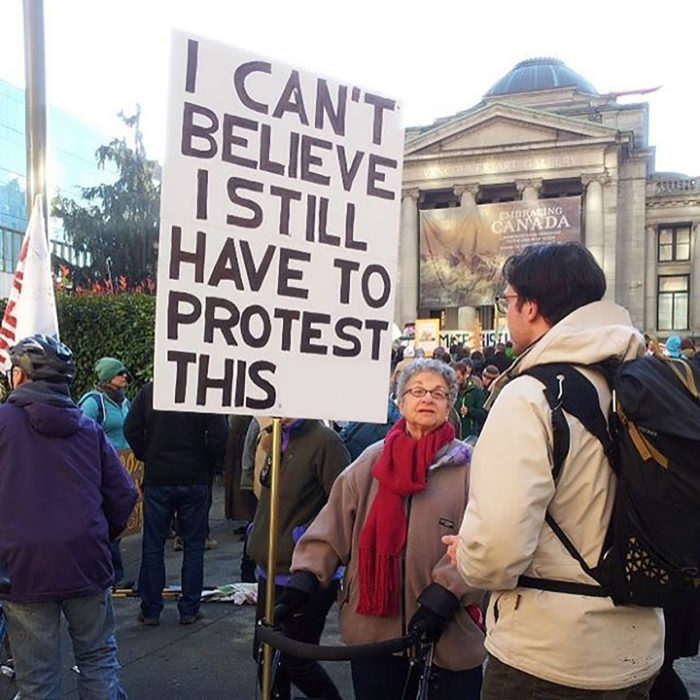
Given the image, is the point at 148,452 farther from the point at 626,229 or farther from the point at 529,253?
the point at 626,229

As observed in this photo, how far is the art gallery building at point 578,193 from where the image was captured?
45.3m

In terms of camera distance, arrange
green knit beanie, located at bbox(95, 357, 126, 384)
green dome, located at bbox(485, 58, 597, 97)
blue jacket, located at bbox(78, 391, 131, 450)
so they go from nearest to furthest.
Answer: blue jacket, located at bbox(78, 391, 131, 450), green knit beanie, located at bbox(95, 357, 126, 384), green dome, located at bbox(485, 58, 597, 97)

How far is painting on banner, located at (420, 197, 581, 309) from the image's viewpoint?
44156 mm

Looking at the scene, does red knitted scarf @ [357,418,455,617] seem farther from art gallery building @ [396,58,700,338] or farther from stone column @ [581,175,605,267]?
stone column @ [581,175,605,267]

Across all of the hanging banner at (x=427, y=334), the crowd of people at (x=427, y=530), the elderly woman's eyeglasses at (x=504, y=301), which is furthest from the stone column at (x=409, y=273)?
the elderly woman's eyeglasses at (x=504, y=301)

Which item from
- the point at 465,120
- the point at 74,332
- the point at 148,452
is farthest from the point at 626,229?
the point at 148,452

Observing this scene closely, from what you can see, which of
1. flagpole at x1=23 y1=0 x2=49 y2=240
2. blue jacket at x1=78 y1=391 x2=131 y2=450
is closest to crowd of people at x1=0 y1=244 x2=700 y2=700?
blue jacket at x1=78 y1=391 x2=131 y2=450

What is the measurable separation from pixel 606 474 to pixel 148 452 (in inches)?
161

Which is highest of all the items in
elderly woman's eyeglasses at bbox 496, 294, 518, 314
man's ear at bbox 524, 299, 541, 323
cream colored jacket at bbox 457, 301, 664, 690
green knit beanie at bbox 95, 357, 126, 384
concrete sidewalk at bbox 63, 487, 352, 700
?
elderly woman's eyeglasses at bbox 496, 294, 518, 314

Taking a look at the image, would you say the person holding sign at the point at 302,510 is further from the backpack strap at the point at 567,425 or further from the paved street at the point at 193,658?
the backpack strap at the point at 567,425

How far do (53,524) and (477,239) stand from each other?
145 ft

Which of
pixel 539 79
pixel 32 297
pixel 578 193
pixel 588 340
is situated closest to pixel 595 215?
pixel 578 193

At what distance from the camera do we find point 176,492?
17.6ft

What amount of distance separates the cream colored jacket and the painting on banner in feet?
138
